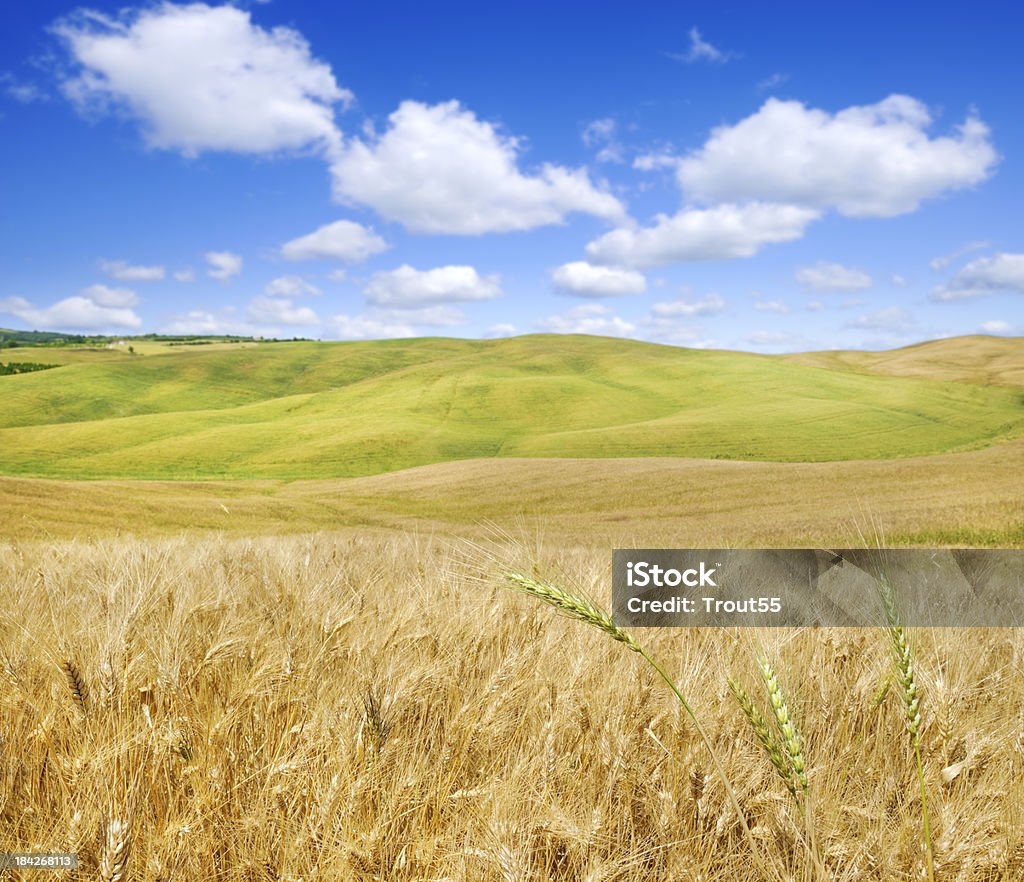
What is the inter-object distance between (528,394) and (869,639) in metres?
74.6

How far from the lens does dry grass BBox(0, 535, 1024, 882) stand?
4.75ft

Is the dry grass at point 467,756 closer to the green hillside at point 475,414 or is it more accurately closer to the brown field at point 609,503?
the brown field at point 609,503

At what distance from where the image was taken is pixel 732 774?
68.4 inches

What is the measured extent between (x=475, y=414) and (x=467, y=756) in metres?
69.2

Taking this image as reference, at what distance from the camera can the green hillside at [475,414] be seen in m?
52.0

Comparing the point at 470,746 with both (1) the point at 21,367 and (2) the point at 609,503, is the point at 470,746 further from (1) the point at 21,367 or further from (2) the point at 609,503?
(1) the point at 21,367

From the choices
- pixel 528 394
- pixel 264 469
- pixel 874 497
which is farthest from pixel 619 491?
pixel 528 394

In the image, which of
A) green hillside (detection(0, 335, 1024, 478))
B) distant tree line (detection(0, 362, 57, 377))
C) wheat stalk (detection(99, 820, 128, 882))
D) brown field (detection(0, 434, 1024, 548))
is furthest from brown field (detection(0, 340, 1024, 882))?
distant tree line (detection(0, 362, 57, 377))

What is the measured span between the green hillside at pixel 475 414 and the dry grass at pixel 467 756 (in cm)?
4547

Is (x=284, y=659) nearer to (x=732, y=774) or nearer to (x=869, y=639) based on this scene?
(x=732, y=774)

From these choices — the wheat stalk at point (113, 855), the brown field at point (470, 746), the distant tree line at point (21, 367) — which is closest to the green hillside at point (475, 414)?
the distant tree line at point (21, 367)

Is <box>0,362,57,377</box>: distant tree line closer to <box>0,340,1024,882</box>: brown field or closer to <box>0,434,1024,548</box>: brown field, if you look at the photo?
<box>0,434,1024,548</box>: brown field

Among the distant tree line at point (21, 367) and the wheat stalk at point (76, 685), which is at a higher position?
the distant tree line at point (21, 367)

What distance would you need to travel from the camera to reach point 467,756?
1.86m
